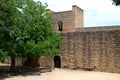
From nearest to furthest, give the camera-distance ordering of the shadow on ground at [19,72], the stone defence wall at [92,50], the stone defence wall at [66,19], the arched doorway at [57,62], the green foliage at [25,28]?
the green foliage at [25,28], the shadow on ground at [19,72], the stone defence wall at [92,50], the arched doorway at [57,62], the stone defence wall at [66,19]

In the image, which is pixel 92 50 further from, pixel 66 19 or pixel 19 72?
pixel 66 19

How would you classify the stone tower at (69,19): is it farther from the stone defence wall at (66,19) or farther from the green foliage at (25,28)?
the green foliage at (25,28)

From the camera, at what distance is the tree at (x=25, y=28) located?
22092 millimetres

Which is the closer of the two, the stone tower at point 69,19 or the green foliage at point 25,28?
the green foliage at point 25,28

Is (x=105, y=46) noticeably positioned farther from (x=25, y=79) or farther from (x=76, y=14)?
(x=76, y=14)

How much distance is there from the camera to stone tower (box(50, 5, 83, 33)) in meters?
41.0

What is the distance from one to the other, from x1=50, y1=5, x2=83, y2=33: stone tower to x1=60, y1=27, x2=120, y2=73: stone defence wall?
38.4ft

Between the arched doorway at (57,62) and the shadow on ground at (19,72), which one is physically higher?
the arched doorway at (57,62)

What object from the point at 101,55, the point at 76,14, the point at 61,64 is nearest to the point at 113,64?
the point at 101,55

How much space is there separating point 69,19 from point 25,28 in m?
18.9

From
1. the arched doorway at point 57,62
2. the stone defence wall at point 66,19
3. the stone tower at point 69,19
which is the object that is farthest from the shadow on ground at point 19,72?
the stone defence wall at point 66,19

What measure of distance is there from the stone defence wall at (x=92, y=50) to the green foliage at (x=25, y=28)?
3597 millimetres

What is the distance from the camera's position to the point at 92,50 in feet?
90.2

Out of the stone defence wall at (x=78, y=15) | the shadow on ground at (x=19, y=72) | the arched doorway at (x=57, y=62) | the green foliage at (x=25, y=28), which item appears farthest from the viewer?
the stone defence wall at (x=78, y=15)
